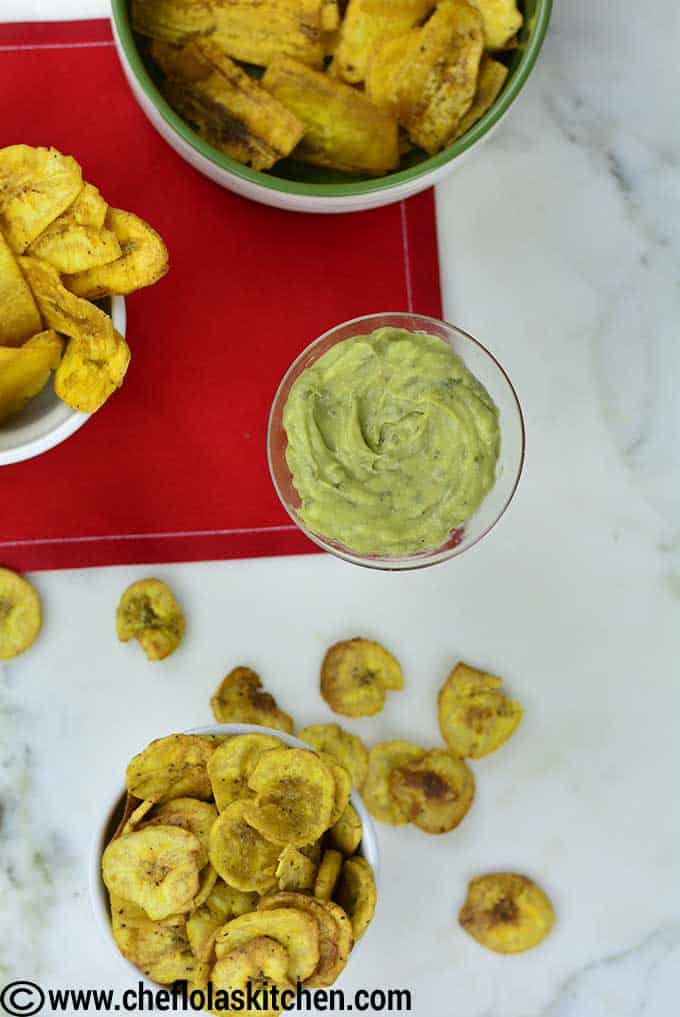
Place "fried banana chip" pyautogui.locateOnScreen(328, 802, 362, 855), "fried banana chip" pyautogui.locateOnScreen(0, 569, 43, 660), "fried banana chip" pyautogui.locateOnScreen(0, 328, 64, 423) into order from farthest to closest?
"fried banana chip" pyautogui.locateOnScreen(0, 569, 43, 660)
"fried banana chip" pyautogui.locateOnScreen(328, 802, 362, 855)
"fried banana chip" pyautogui.locateOnScreen(0, 328, 64, 423)

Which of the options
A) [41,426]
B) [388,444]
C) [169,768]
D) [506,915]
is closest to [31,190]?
[41,426]

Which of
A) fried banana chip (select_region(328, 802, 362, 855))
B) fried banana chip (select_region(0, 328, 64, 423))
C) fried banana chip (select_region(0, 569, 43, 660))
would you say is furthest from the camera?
fried banana chip (select_region(0, 569, 43, 660))

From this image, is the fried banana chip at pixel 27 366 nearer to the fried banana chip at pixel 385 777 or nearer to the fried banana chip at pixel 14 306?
the fried banana chip at pixel 14 306

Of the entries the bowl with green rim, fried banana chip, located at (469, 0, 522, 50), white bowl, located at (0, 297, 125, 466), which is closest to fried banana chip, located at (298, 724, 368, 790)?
white bowl, located at (0, 297, 125, 466)

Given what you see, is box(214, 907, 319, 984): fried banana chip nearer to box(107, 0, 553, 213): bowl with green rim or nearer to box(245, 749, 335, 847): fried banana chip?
box(245, 749, 335, 847): fried banana chip

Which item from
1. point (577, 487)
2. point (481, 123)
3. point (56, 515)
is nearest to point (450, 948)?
point (577, 487)
